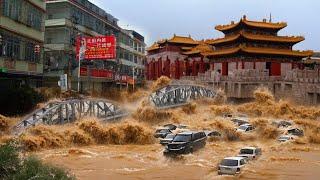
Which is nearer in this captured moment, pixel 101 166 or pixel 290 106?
pixel 101 166

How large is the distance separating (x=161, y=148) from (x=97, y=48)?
896 inches

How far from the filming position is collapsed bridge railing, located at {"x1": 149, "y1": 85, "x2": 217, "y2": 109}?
56.8m

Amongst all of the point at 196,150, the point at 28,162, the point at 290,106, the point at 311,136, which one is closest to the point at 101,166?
the point at 196,150

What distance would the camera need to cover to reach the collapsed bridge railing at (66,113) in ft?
123

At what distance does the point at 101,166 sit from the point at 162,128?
16066mm

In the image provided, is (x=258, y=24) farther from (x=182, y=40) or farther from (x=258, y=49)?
(x=182, y=40)

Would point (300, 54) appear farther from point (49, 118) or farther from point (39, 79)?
point (49, 118)

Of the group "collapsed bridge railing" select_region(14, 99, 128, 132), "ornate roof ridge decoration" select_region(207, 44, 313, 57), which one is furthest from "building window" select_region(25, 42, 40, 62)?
"ornate roof ridge decoration" select_region(207, 44, 313, 57)

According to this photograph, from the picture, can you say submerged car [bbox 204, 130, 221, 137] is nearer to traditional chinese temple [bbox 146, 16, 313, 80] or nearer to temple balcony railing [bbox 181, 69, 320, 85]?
temple balcony railing [bbox 181, 69, 320, 85]

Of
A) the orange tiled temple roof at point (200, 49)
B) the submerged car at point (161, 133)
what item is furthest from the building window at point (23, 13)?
the orange tiled temple roof at point (200, 49)

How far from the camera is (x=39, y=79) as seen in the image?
5528 cm

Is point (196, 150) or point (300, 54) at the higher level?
point (300, 54)

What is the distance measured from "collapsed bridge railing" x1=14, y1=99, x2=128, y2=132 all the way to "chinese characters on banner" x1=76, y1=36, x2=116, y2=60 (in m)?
9.91

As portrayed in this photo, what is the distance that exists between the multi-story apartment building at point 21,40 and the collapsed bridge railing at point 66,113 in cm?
582
